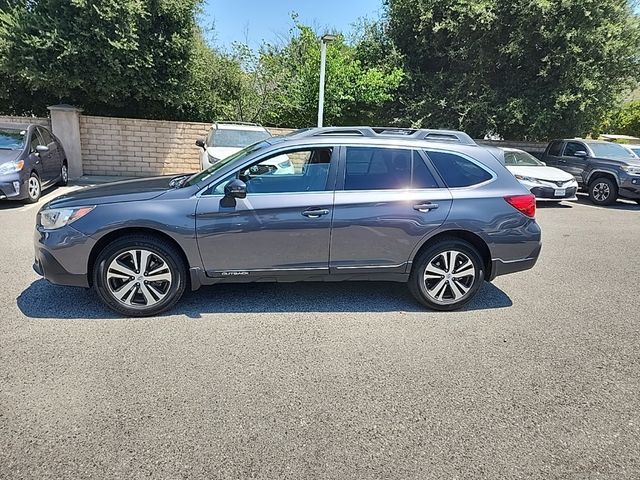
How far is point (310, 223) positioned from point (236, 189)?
2.29 ft

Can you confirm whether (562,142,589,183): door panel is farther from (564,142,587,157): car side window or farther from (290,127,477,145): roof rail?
(290,127,477,145): roof rail

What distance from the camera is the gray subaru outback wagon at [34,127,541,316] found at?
369 cm

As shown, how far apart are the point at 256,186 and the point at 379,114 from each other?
12286mm

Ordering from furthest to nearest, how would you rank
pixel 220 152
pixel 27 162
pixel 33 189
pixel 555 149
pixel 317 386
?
pixel 555 149, pixel 220 152, pixel 33 189, pixel 27 162, pixel 317 386

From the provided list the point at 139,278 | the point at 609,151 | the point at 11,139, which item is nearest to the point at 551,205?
the point at 609,151

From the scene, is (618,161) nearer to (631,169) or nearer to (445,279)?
(631,169)

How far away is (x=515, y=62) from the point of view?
14.1 metres

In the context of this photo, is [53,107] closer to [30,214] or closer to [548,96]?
[30,214]

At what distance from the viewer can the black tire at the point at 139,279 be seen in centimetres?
369

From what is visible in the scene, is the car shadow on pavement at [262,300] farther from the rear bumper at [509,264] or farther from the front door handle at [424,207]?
the front door handle at [424,207]

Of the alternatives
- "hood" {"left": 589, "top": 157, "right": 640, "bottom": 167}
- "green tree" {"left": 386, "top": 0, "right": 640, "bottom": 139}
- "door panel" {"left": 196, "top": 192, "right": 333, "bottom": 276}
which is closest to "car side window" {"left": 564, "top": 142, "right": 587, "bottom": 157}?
"hood" {"left": 589, "top": 157, "right": 640, "bottom": 167}

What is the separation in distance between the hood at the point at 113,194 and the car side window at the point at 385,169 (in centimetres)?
169

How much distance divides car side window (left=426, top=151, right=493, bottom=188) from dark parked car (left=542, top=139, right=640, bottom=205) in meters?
9.14

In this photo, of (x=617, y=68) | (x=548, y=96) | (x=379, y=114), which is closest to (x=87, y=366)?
(x=379, y=114)
